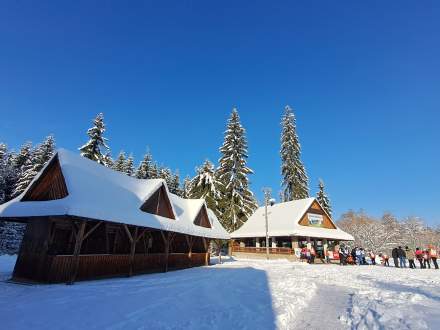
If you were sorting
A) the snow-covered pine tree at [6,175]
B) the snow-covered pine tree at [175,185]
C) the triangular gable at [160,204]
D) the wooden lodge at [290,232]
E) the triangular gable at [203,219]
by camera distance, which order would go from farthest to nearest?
the snow-covered pine tree at [175,185]
the snow-covered pine tree at [6,175]
the wooden lodge at [290,232]
the triangular gable at [203,219]
the triangular gable at [160,204]

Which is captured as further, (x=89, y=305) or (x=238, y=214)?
(x=238, y=214)

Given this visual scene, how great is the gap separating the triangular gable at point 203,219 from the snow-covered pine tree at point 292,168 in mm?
25736

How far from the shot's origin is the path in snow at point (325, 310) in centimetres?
673

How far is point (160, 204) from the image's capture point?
20.4 m

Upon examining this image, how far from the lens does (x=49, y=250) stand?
13852 millimetres

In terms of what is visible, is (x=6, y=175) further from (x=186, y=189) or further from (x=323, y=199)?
(x=323, y=199)

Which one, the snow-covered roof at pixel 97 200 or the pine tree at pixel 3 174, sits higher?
the pine tree at pixel 3 174

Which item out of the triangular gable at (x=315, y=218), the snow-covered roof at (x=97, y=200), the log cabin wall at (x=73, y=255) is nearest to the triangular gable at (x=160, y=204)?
the snow-covered roof at (x=97, y=200)

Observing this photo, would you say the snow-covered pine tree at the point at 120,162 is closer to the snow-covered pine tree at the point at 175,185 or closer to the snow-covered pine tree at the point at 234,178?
the snow-covered pine tree at the point at 175,185

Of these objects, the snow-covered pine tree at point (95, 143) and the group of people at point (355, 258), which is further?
the snow-covered pine tree at point (95, 143)

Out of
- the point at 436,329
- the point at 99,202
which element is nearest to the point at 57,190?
the point at 99,202

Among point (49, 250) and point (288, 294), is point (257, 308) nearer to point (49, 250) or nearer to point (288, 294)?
point (288, 294)

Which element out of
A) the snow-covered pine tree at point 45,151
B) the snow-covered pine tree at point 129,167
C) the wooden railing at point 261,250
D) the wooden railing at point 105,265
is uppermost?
the snow-covered pine tree at point 129,167

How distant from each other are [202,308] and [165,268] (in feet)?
39.5
